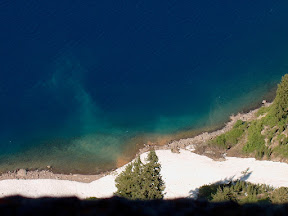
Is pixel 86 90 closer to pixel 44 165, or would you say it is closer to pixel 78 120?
pixel 78 120

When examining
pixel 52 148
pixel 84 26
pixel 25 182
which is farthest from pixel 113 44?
pixel 25 182

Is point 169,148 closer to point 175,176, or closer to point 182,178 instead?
point 175,176

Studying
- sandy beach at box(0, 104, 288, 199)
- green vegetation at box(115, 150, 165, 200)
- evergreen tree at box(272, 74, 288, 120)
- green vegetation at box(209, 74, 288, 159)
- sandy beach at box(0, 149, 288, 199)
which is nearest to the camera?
green vegetation at box(115, 150, 165, 200)

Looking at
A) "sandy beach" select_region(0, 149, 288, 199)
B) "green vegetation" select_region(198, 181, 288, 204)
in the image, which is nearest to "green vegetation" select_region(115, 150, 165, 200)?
"green vegetation" select_region(198, 181, 288, 204)

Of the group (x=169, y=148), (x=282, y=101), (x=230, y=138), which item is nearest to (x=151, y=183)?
(x=169, y=148)

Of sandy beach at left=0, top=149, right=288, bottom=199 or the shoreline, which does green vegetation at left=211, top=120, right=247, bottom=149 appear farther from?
sandy beach at left=0, top=149, right=288, bottom=199

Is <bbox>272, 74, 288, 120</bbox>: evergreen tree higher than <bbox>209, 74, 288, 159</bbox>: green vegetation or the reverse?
higher
